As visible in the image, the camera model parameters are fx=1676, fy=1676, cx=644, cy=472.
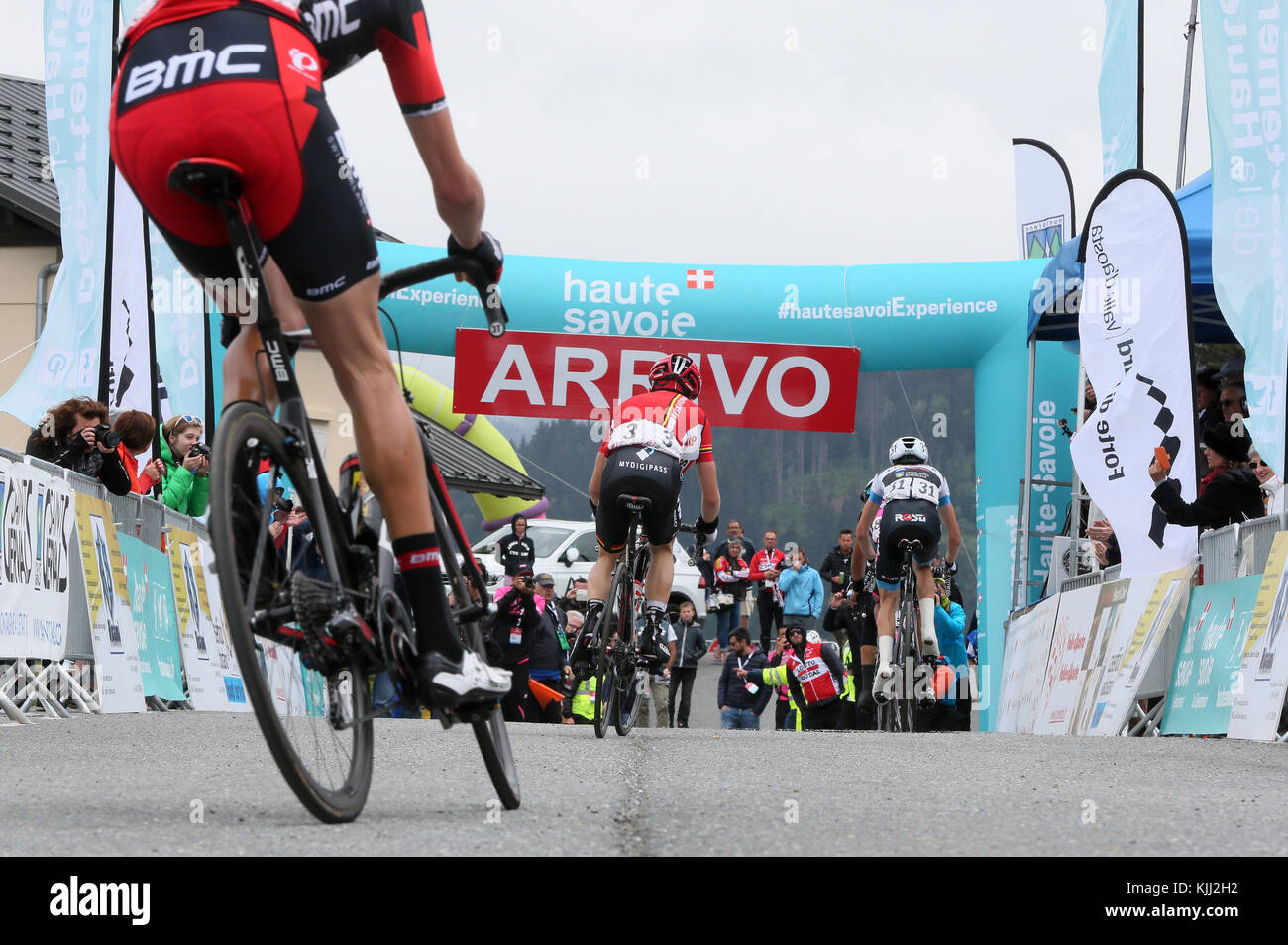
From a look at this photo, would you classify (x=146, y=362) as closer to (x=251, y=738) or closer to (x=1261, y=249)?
(x=251, y=738)

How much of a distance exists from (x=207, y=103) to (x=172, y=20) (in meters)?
0.21

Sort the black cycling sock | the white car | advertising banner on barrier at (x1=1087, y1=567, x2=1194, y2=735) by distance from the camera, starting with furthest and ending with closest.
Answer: the white car, advertising banner on barrier at (x1=1087, y1=567, x2=1194, y2=735), the black cycling sock

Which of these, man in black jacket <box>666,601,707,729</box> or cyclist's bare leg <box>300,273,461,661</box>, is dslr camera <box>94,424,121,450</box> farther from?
man in black jacket <box>666,601,707,729</box>

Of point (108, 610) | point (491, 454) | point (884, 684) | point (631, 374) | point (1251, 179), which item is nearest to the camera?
point (108, 610)

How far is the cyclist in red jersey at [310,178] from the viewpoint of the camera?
3.07 metres

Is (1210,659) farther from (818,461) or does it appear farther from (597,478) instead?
(818,461)

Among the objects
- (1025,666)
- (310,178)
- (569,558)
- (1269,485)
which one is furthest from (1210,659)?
(569,558)

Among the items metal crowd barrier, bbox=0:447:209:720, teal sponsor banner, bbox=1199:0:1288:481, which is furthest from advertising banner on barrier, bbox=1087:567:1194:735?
metal crowd barrier, bbox=0:447:209:720

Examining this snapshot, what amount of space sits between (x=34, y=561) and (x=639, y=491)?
3074 millimetres

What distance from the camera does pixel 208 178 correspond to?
9.95 feet

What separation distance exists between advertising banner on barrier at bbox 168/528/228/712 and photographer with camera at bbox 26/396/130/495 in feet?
3.34

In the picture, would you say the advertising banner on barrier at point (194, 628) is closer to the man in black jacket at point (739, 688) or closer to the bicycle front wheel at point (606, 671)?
the bicycle front wheel at point (606, 671)

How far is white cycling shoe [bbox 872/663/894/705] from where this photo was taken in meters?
11.4
